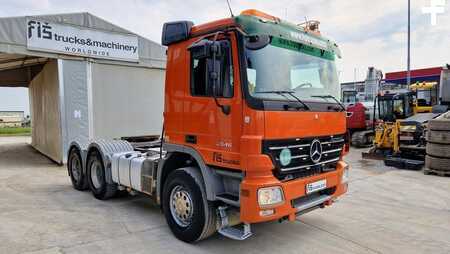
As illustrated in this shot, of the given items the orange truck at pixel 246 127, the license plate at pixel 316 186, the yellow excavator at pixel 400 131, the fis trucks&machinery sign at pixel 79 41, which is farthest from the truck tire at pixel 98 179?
the yellow excavator at pixel 400 131

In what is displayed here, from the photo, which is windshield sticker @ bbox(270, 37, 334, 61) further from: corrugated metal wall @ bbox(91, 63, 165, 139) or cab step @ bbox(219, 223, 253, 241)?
corrugated metal wall @ bbox(91, 63, 165, 139)

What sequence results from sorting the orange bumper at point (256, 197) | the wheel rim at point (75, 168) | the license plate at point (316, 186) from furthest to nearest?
the wheel rim at point (75, 168)
the license plate at point (316, 186)
the orange bumper at point (256, 197)

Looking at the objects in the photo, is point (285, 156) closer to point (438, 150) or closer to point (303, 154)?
point (303, 154)

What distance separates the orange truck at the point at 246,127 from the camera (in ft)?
12.1

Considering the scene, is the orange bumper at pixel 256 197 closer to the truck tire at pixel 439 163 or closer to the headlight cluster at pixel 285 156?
the headlight cluster at pixel 285 156

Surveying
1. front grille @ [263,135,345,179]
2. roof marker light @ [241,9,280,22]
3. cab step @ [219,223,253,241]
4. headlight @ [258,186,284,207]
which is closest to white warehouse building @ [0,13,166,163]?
roof marker light @ [241,9,280,22]

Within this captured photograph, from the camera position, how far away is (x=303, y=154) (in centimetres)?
410

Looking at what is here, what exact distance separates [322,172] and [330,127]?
0.61 m

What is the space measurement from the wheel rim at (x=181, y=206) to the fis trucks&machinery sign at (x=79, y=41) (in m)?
7.81

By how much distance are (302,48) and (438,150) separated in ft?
23.8

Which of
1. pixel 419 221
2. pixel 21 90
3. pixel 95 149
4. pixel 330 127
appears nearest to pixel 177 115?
pixel 330 127

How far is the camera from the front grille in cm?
377

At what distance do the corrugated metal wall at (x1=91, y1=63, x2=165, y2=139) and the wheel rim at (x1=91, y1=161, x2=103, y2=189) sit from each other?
4707 mm

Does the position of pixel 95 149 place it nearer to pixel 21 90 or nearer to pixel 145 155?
pixel 145 155
